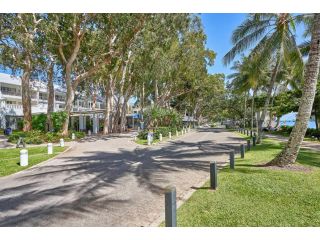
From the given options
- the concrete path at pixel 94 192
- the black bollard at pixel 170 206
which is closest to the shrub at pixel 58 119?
the concrete path at pixel 94 192

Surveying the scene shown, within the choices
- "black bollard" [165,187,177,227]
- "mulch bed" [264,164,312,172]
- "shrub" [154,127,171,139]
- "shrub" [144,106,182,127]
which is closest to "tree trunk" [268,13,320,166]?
"mulch bed" [264,164,312,172]

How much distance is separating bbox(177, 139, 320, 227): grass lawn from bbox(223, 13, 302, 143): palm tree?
9.44m

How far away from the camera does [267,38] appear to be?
16.9 m

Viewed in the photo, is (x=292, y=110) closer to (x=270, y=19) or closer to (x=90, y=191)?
(x=270, y=19)

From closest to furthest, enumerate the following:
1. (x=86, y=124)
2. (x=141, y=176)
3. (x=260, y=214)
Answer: (x=260, y=214)
(x=141, y=176)
(x=86, y=124)

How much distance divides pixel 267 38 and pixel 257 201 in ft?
45.7

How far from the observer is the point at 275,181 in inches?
292

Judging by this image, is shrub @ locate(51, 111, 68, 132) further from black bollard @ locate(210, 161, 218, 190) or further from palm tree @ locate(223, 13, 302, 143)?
black bollard @ locate(210, 161, 218, 190)

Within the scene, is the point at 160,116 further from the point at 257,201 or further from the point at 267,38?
the point at 257,201

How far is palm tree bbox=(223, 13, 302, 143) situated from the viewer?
15.2m

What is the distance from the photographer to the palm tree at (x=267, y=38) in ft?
50.0

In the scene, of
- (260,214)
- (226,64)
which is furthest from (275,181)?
(226,64)

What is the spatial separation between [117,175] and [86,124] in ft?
111

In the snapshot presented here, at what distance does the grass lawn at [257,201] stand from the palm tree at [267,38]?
31.0 ft
